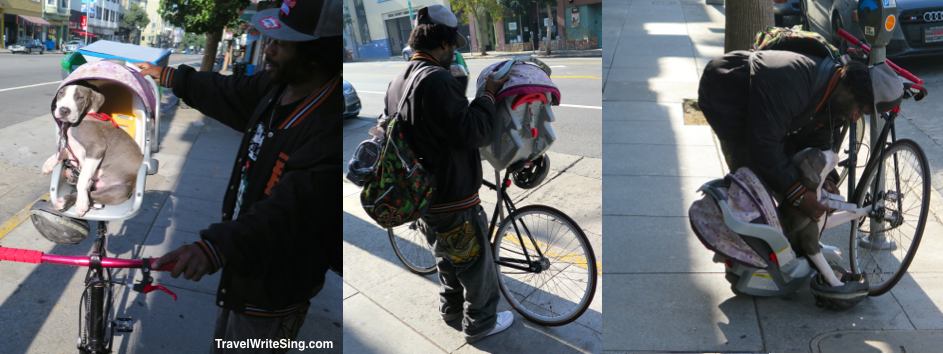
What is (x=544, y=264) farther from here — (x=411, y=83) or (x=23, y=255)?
(x=23, y=255)

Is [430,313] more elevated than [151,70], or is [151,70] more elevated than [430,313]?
[151,70]

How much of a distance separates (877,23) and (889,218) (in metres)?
0.96

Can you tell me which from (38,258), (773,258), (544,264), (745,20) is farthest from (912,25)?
(38,258)

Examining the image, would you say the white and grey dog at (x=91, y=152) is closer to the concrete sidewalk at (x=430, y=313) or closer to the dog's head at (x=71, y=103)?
the dog's head at (x=71, y=103)

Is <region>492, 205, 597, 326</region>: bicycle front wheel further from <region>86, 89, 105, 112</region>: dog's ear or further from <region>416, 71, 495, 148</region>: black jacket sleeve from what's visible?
<region>86, 89, 105, 112</region>: dog's ear

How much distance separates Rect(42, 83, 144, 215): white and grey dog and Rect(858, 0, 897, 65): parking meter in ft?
11.2

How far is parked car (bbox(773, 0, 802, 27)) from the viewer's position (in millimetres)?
10742

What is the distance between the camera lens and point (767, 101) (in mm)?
3334

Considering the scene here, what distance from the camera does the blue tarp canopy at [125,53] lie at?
3.31 m

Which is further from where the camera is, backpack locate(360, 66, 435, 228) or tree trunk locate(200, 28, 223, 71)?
tree trunk locate(200, 28, 223, 71)

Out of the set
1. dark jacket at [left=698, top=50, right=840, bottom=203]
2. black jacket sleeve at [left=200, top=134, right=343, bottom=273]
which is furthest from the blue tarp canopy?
dark jacket at [left=698, top=50, right=840, bottom=203]

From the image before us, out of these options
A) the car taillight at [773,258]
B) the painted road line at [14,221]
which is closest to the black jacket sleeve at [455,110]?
the car taillight at [773,258]

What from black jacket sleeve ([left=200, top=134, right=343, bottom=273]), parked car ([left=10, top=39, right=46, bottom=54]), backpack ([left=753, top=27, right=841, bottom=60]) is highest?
parked car ([left=10, top=39, right=46, bottom=54])

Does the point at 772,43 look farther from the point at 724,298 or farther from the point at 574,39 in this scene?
the point at 574,39
